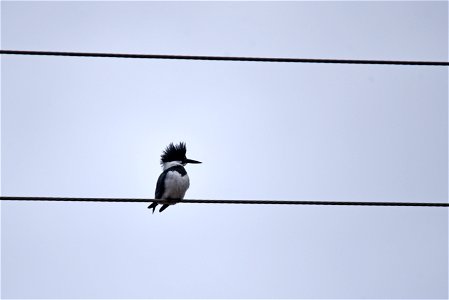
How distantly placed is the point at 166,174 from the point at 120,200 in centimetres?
347

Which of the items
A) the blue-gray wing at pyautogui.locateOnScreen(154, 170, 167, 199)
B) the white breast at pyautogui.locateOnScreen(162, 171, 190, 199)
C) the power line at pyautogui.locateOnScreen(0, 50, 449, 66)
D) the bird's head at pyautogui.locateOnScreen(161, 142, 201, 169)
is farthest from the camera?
the bird's head at pyautogui.locateOnScreen(161, 142, 201, 169)

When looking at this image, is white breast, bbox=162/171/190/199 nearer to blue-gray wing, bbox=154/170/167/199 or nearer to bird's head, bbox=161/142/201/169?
blue-gray wing, bbox=154/170/167/199

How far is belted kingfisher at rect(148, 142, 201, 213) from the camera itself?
970 cm

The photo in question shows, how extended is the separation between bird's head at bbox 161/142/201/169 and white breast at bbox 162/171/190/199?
71 centimetres

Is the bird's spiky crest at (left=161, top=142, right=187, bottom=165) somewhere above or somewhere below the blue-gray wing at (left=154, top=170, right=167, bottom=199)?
above

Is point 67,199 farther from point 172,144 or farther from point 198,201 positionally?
point 172,144

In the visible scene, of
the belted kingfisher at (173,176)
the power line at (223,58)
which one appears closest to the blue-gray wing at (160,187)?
the belted kingfisher at (173,176)

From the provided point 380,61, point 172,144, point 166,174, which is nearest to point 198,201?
point 380,61

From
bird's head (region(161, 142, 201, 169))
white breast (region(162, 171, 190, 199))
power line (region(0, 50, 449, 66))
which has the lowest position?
power line (region(0, 50, 449, 66))

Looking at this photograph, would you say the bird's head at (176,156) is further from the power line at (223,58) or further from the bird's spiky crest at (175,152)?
the power line at (223,58)

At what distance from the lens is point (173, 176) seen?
9742 mm

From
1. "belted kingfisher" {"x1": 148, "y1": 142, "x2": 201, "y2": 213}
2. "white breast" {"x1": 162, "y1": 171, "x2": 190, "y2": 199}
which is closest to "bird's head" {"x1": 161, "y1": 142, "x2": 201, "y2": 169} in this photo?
"belted kingfisher" {"x1": 148, "y1": 142, "x2": 201, "y2": 213}

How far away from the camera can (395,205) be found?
6.31m

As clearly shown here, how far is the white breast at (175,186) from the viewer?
968cm
